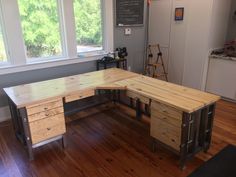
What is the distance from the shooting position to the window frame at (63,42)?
9.84 feet

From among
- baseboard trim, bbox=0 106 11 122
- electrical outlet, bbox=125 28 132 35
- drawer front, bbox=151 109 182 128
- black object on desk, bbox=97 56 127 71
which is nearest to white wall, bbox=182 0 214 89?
electrical outlet, bbox=125 28 132 35

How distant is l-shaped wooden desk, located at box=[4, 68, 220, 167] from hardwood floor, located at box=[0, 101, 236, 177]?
6.6 inches

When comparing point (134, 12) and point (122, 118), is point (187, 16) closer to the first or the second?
point (134, 12)

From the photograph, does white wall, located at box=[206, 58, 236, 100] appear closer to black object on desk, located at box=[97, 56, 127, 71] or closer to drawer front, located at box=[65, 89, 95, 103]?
black object on desk, located at box=[97, 56, 127, 71]

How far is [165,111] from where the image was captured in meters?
2.14

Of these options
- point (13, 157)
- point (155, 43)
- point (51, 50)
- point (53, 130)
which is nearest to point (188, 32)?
point (155, 43)

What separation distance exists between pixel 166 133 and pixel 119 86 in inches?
32.9

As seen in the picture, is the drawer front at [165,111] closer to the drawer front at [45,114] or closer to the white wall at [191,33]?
the drawer front at [45,114]

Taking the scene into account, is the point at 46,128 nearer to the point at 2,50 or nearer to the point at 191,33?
the point at 2,50

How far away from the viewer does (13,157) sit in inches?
94.8

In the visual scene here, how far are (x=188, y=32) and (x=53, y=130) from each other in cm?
299

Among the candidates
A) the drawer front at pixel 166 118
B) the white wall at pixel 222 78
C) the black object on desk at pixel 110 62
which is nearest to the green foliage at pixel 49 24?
the black object on desk at pixel 110 62

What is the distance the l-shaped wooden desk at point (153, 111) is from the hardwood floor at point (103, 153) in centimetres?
17

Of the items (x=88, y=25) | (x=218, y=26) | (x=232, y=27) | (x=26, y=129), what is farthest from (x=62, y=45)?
(x=232, y=27)
